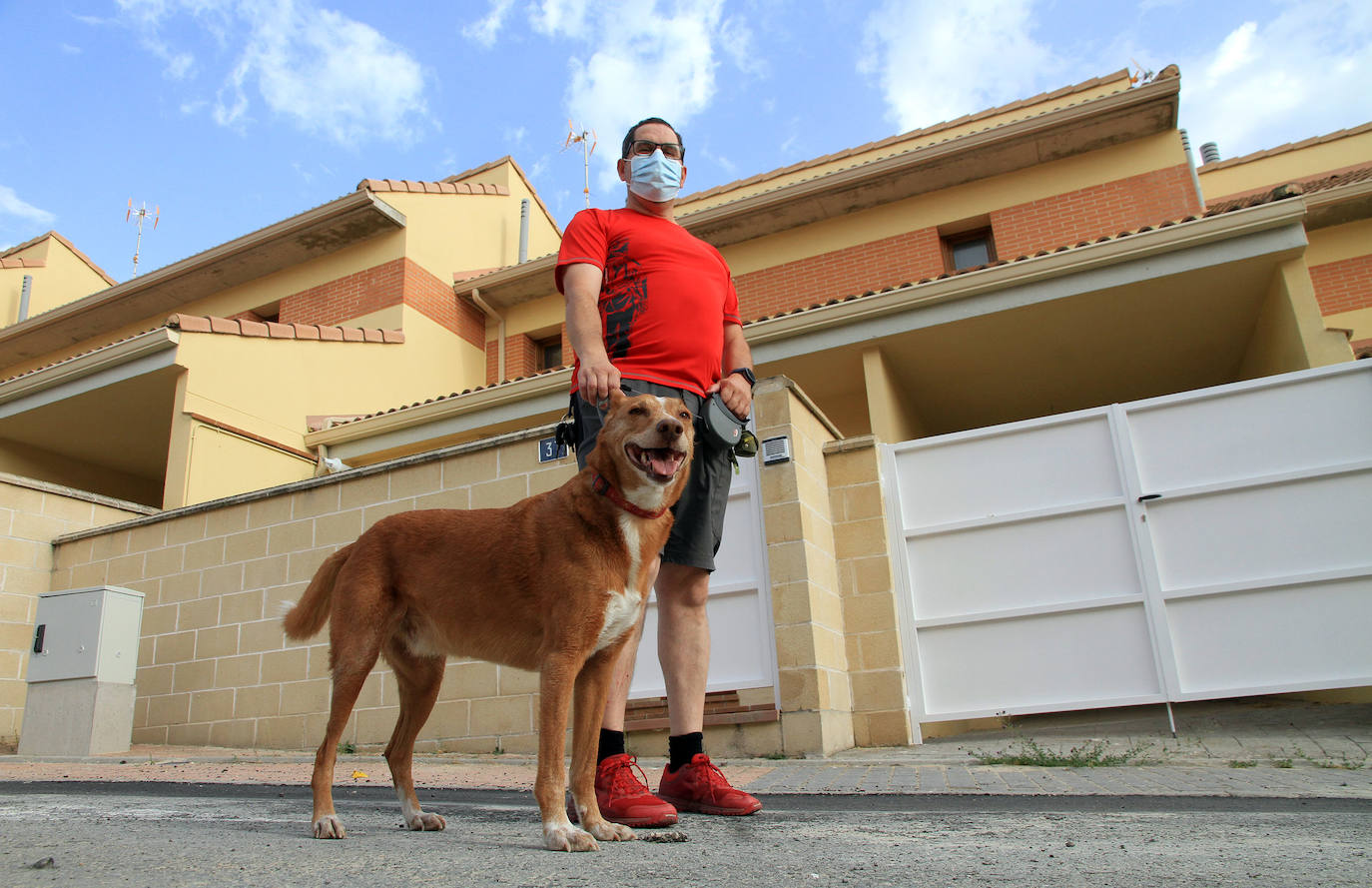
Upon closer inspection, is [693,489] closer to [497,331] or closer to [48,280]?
[497,331]

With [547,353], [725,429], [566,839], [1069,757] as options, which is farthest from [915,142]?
[566,839]

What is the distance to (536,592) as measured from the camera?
268cm

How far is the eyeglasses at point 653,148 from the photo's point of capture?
3.43 m

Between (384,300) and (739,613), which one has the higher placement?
(384,300)

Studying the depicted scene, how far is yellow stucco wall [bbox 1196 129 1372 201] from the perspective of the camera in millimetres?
14227

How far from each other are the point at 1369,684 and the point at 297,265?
599 inches

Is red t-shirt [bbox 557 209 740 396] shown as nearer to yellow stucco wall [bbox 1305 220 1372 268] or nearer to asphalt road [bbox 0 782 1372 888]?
asphalt road [bbox 0 782 1372 888]

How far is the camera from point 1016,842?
2350mm

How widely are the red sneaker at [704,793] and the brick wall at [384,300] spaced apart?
12.4m

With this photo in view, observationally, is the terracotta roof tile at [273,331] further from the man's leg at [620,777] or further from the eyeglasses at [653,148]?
the man's leg at [620,777]

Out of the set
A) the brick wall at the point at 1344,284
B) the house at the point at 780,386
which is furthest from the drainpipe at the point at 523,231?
the brick wall at the point at 1344,284

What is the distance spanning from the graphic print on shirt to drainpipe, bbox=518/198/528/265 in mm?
13963

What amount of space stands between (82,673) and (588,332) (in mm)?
6367

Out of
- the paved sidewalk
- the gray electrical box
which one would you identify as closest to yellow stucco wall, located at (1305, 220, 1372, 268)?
the paved sidewalk
